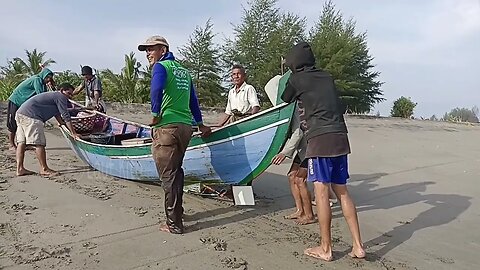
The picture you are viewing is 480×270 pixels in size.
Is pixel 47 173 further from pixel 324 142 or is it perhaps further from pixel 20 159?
pixel 324 142

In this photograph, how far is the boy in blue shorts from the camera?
13.5 ft

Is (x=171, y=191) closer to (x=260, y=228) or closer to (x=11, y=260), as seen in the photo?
(x=260, y=228)

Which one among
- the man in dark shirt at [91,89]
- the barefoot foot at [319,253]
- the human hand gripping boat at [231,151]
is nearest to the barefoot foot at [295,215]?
the human hand gripping boat at [231,151]

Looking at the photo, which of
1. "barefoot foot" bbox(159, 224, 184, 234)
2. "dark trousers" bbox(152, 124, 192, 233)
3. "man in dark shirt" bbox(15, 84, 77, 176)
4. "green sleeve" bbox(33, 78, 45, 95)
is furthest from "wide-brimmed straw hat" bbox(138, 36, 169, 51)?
"green sleeve" bbox(33, 78, 45, 95)

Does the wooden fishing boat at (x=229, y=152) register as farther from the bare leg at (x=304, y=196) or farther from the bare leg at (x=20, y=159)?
the bare leg at (x=20, y=159)

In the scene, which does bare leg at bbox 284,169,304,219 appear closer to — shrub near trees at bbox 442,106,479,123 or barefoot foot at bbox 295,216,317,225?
barefoot foot at bbox 295,216,317,225

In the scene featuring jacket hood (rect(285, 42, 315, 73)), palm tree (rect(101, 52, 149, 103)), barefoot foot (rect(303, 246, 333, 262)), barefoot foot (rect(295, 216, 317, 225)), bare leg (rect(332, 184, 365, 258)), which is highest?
palm tree (rect(101, 52, 149, 103))

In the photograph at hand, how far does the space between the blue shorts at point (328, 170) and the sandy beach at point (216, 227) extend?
72 centimetres

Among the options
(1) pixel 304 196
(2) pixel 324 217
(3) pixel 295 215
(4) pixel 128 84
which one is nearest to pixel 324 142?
(2) pixel 324 217

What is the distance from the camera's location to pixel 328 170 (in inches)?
163

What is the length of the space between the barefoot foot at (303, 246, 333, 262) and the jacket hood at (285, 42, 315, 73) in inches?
64.4

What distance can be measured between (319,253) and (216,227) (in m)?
1.27

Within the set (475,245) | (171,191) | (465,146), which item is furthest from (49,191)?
(465,146)

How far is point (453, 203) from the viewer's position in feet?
22.1
